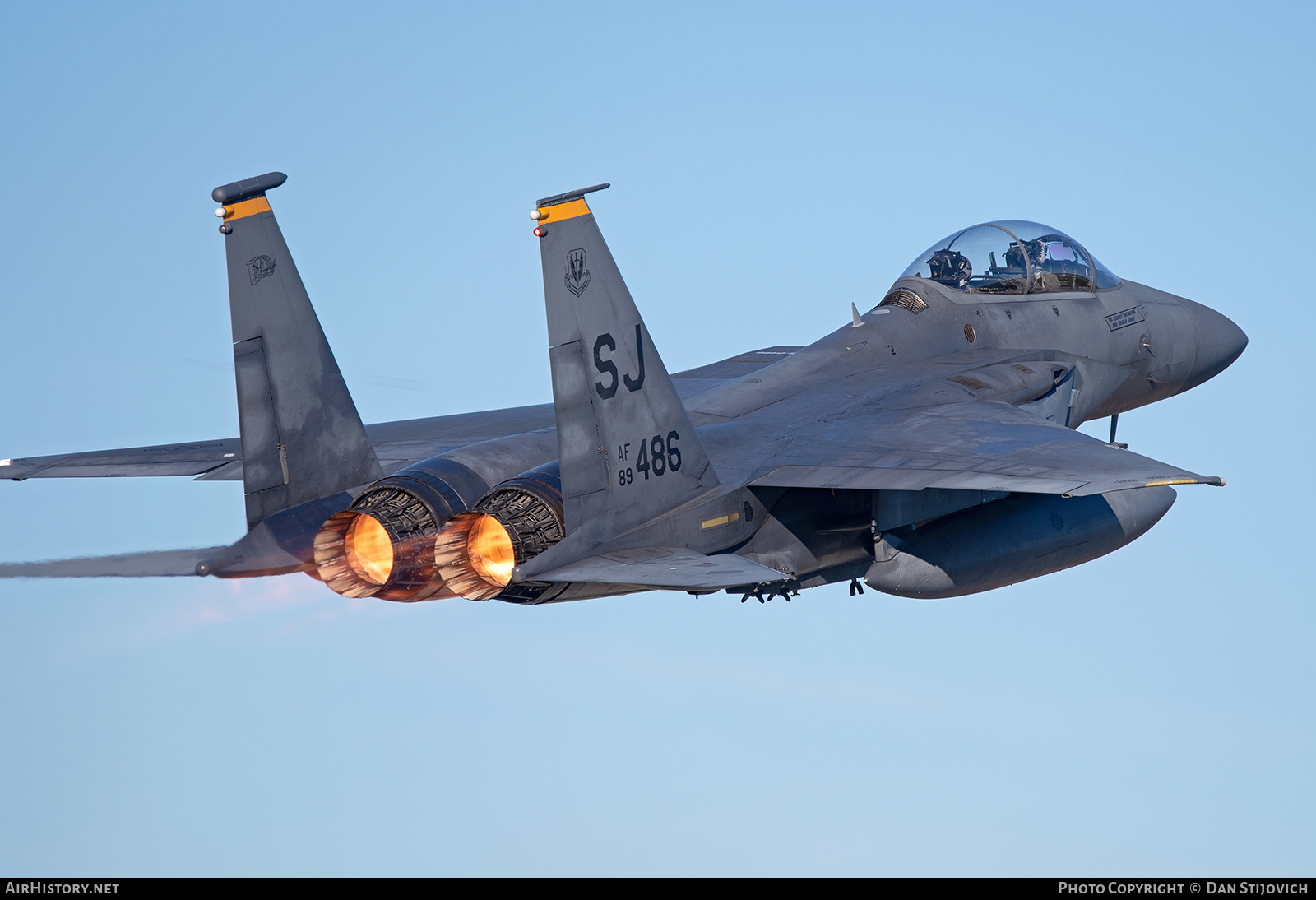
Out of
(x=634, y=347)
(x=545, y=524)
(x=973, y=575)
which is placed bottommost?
(x=973, y=575)

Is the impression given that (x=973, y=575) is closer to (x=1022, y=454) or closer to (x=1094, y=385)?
(x=1022, y=454)

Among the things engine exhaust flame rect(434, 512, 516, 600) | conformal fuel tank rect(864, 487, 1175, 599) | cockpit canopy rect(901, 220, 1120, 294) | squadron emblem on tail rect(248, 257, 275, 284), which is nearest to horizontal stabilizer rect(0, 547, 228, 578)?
engine exhaust flame rect(434, 512, 516, 600)

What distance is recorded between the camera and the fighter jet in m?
15.2

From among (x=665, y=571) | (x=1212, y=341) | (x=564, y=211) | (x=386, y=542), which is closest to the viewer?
(x=564, y=211)

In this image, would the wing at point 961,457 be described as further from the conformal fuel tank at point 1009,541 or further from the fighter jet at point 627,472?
the conformal fuel tank at point 1009,541

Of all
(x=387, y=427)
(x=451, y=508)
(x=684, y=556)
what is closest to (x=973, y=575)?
(x=684, y=556)

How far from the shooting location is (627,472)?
1559 centimetres

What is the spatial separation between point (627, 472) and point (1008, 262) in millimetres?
9217

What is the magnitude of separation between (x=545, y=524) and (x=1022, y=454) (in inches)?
194

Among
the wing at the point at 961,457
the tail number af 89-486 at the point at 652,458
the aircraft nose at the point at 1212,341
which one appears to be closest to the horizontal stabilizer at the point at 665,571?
the tail number af 89-486 at the point at 652,458

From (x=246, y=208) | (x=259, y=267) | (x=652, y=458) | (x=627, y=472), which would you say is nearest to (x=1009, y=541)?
(x=652, y=458)

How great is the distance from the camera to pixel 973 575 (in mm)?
18312

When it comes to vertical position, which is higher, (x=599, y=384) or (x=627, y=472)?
(x=599, y=384)

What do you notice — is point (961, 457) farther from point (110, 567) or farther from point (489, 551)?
point (110, 567)
